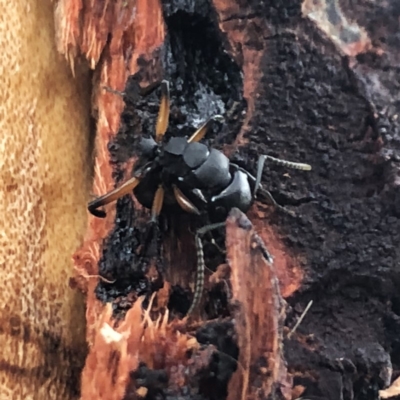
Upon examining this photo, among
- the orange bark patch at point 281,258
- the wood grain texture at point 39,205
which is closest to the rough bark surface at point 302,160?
the orange bark patch at point 281,258

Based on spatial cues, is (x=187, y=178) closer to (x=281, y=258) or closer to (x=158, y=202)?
(x=158, y=202)

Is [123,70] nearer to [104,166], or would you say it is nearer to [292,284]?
[104,166]

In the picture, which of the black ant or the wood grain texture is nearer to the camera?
the black ant

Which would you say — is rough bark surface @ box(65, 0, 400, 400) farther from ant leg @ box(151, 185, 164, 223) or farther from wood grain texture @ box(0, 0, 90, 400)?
wood grain texture @ box(0, 0, 90, 400)

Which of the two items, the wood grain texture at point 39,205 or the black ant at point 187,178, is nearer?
the black ant at point 187,178

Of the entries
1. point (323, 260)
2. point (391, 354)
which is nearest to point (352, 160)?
point (323, 260)

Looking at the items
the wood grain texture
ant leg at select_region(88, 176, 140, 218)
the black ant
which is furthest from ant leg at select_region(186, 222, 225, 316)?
the wood grain texture

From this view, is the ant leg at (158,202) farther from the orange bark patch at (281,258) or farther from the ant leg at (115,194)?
the orange bark patch at (281,258)
